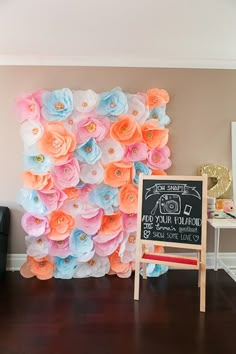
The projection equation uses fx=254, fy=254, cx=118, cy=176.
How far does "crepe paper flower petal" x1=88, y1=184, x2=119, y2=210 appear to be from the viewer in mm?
2674

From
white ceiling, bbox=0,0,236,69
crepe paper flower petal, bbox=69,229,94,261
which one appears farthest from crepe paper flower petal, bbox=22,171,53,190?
white ceiling, bbox=0,0,236,69

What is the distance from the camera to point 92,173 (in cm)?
267

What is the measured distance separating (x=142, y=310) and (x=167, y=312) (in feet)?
0.68

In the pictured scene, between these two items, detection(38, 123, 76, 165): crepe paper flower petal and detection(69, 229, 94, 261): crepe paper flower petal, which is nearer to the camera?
detection(38, 123, 76, 165): crepe paper flower petal

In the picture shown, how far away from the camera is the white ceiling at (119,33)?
2.04m

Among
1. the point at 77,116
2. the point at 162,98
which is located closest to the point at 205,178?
the point at 162,98

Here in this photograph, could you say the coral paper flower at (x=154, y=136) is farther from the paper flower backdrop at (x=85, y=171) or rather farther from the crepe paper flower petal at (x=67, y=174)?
the crepe paper flower petal at (x=67, y=174)

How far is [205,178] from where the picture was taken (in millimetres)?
2229

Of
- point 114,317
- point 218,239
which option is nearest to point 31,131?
point 114,317

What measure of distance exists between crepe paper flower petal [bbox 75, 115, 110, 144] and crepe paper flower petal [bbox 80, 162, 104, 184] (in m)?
0.27

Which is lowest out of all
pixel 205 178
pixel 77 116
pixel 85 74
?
pixel 205 178

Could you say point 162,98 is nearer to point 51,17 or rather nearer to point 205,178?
point 205,178

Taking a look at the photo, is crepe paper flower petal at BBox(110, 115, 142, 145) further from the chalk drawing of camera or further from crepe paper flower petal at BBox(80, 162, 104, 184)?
the chalk drawing of camera

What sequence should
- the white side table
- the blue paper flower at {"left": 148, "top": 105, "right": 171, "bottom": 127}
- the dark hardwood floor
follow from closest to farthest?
1. the dark hardwood floor
2. the white side table
3. the blue paper flower at {"left": 148, "top": 105, "right": 171, "bottom": 127}
